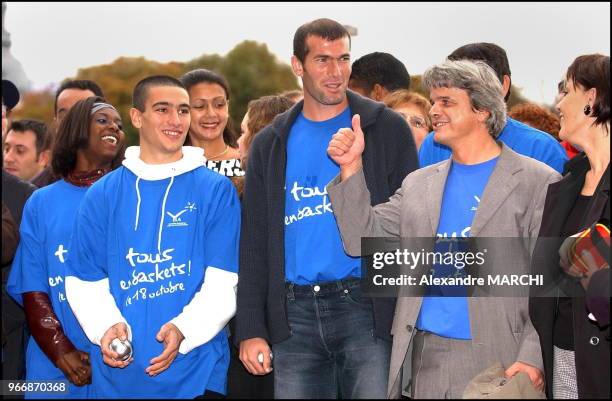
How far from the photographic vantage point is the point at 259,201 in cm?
564

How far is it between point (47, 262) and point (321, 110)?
6.88ft

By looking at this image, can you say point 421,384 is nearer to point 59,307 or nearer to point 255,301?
point 255,301

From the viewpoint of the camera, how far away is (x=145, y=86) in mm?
6121

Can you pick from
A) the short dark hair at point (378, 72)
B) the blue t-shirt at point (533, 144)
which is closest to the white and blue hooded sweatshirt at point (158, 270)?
the blue t-shirt at point (533, 144)

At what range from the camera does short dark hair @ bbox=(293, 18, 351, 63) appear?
581 centimetres

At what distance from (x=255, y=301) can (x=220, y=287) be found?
23 cm

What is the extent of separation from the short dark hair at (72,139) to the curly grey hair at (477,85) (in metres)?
2.51

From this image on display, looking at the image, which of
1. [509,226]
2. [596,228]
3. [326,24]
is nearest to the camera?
[596,228]

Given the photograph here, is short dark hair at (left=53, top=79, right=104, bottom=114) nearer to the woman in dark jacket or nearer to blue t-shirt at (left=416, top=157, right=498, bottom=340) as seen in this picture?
blue t-shirt at (left=416, top=157, right=498, bottom=340)

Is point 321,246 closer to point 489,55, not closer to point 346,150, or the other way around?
point 346,150

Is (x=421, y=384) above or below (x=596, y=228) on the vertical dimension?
below

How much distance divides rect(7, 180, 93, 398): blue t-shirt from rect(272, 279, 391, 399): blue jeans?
1.49m

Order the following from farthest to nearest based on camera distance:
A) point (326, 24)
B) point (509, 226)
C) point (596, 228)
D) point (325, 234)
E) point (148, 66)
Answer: point (148, 66) < point (326, 24) < point (325, 234) < point (509, 226) < point (596, 228)

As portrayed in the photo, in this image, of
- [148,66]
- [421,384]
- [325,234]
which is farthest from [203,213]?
[148,66]
